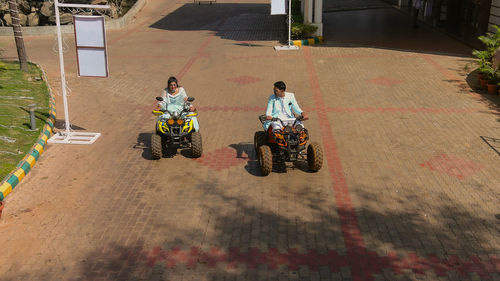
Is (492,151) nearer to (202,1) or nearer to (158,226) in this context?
(158,226)

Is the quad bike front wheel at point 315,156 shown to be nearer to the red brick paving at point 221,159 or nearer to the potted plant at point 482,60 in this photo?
the red brick paving at point 221,159

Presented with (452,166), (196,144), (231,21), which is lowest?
(452,166)

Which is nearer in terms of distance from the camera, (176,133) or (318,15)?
(176,133)

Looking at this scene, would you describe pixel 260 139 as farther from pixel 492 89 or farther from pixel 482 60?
pixel 482 60

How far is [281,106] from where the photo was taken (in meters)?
9.64

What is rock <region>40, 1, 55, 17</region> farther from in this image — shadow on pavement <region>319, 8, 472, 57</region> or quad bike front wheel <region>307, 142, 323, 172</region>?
quad bike front wheel <region>307, 142, 323, 172</region>


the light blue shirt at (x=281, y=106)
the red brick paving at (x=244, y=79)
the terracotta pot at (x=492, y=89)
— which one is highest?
the light blue shirt at (x=281, y=106)

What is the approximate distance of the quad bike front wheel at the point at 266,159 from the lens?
9023mm

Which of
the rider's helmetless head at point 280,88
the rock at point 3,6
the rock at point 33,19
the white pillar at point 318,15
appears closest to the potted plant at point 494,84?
the rider's helmetless head at point 280,88

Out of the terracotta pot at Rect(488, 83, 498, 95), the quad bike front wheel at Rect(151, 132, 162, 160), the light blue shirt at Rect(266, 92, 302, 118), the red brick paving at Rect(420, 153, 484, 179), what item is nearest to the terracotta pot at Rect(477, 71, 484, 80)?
the terracotta pot at Rect(488, 83, 498, 95)

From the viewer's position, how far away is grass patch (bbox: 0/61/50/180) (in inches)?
399

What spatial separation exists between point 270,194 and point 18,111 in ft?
23.9

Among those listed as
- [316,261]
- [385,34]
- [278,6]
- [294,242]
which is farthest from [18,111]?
[385,34]

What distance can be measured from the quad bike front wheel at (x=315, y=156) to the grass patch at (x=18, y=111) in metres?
5.38
